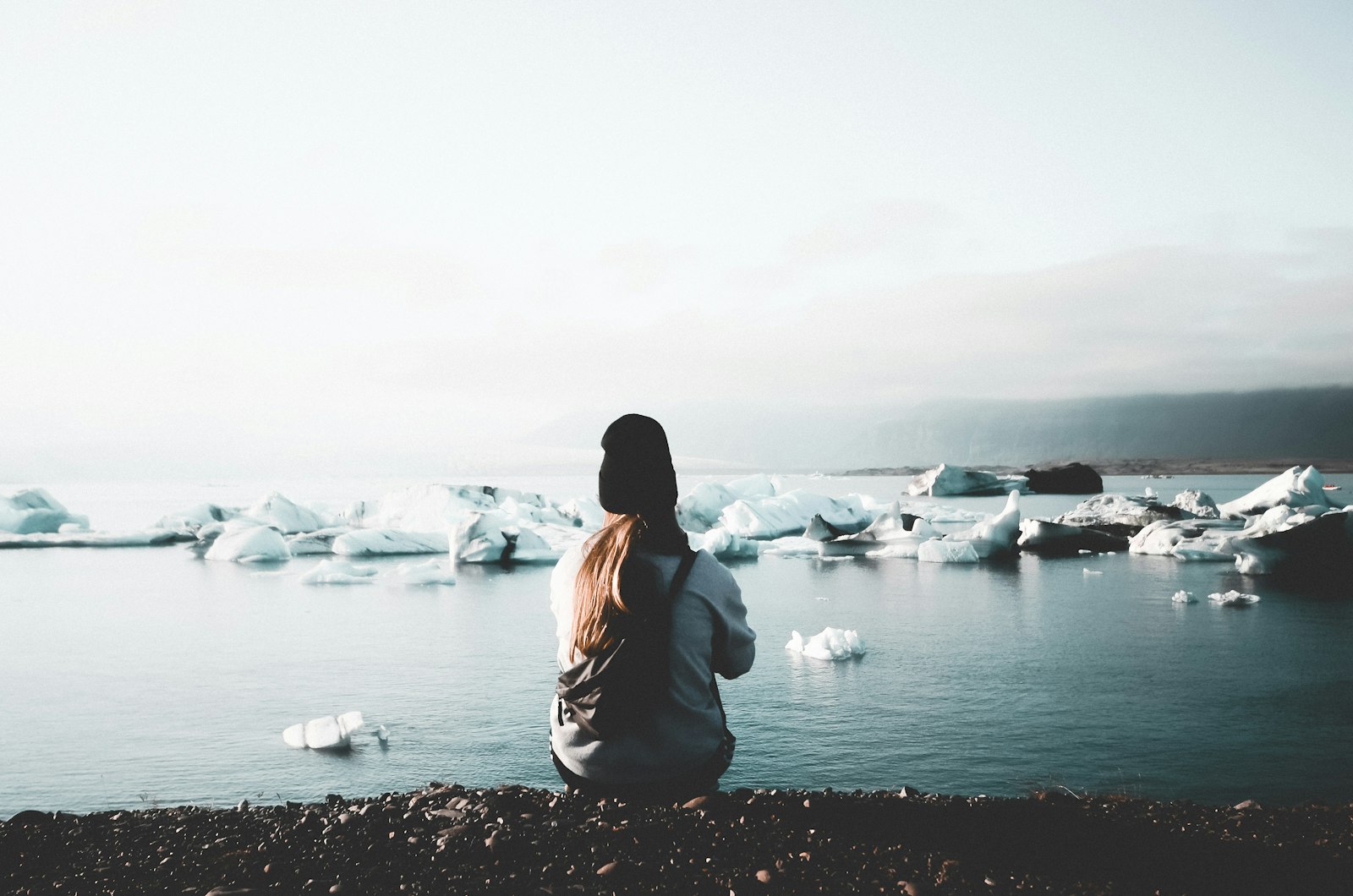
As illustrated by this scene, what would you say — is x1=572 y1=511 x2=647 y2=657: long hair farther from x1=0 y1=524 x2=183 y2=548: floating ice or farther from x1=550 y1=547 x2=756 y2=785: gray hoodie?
x1=0 y1=524 x2=183 y2=548: floating ice

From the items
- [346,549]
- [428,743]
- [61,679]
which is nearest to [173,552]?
[346,549]

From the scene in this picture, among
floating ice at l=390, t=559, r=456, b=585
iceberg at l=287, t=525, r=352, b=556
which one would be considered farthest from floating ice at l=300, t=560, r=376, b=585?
iceberg at l=287, t=525, r=352, b=556

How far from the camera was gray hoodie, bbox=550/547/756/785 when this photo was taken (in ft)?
8.07

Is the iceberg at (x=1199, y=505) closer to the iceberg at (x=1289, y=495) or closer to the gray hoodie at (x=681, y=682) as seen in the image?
the iceberg at (x=1289, y=495)

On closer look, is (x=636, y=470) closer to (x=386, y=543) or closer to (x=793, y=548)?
(x=793, y=548)

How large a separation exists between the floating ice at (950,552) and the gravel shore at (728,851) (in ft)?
43.3

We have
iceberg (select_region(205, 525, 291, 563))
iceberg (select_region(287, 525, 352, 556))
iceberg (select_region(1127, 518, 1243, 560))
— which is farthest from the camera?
iceberg (select_region(287, 525, 352, 556))

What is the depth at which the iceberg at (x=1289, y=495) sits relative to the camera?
63.8 ft

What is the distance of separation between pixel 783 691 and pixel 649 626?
4607 mm

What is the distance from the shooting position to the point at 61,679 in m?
8.20

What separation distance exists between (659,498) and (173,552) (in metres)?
22.0

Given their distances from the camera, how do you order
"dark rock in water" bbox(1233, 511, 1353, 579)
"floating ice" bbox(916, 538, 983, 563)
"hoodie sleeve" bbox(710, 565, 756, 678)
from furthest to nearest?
"floating ice" bbox(916, 538, 983, 563) → "dark rock in water" bbox(1233, 511, 1353, 579) → "hoodie sleeve" bbox(710, 565, 756, 678)

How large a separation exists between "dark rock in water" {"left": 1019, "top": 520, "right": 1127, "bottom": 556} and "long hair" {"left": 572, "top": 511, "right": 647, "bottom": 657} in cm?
1720

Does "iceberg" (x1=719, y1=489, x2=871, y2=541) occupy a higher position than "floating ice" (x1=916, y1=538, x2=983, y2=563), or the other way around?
"iceberg" (x1=719, y1=489, x2=871, y2=541)
